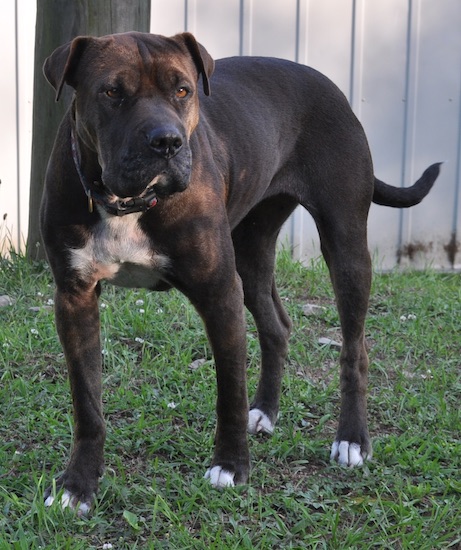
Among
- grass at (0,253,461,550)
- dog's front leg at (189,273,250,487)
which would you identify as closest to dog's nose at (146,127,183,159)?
dog's front leg at (189,273,250,487)

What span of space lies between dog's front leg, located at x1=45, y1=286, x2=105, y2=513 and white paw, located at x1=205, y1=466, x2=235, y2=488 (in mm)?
406

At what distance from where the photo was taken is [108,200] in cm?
310

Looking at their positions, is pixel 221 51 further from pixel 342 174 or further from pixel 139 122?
pixel 139 122

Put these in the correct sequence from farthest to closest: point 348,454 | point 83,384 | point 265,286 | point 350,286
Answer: point 265,286 → point 350,286 → point 348,454 → point 83,384

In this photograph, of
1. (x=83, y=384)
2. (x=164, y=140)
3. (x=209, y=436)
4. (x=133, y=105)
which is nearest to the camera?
(x=164, y=140)

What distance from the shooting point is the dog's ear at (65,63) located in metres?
3.01

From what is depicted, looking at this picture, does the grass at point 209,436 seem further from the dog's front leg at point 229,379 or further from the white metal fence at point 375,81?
the white metal fence at point 375,81

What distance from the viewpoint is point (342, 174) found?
12.9 ft

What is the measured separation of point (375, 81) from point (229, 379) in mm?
3992

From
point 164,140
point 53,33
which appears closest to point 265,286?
point 164,140

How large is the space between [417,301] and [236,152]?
2.41 meters

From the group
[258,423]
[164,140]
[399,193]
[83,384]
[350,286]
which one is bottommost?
[258,423]

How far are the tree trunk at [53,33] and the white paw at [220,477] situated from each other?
2.62m

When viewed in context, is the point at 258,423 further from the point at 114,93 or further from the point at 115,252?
the point at 114,93
